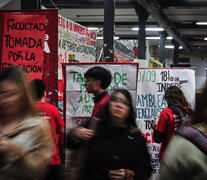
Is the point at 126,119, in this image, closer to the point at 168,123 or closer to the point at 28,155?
the point at 28,155

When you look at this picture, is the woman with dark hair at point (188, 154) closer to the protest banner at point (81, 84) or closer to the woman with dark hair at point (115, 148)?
the woman with dark hair at point (115, 148)

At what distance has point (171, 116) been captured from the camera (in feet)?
14.6

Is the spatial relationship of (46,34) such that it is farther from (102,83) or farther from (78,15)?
(78,15)

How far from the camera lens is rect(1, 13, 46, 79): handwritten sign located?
4.60m

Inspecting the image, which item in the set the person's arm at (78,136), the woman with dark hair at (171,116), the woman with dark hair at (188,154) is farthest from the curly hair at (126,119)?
the woman with dark hair at (171,116)

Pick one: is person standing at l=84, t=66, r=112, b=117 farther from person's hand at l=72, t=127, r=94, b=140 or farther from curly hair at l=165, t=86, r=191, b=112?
curly hair at l=165, t=86, r=191, b=112

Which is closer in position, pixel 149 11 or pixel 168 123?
pixel 168 123

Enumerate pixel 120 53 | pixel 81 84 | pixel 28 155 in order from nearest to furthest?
pixel 28 155, pixel 81 84, pixel 120 53

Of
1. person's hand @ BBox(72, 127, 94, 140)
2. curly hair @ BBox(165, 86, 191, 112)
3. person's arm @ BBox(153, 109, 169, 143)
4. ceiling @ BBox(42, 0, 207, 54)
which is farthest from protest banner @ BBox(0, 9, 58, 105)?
ceiling @ BBox(42, 0, 207, 54)

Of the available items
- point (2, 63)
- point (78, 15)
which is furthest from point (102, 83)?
point (78, 15)

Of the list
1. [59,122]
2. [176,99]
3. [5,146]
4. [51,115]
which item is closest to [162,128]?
[176,99]

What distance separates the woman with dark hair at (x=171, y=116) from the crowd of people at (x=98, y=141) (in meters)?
1.23

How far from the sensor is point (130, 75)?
4.49 metres

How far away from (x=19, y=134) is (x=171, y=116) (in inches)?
117
